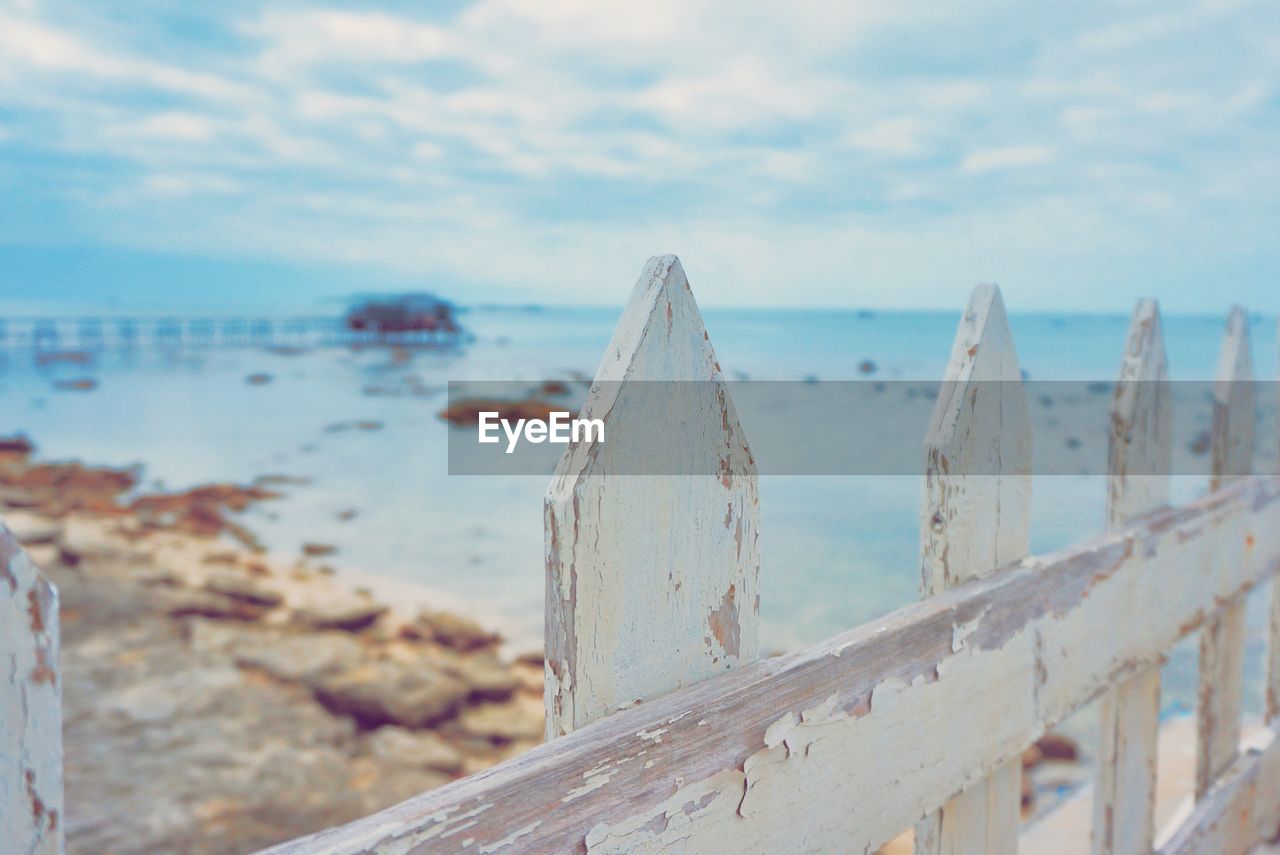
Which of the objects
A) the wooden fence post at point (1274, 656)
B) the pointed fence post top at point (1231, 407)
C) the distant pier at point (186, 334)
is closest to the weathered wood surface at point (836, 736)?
the pointed fence post top at point (1231, 407)

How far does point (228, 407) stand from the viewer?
52.8 ft

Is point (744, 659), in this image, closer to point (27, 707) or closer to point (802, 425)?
point (27, 707)

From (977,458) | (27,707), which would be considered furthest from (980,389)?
(27,707)

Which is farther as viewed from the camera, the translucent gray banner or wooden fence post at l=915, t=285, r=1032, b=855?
wooden fence post at l=915, t=285, r=1032, b=855

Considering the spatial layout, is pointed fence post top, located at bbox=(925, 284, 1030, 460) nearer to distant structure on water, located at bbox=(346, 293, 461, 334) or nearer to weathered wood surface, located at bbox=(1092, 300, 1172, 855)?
weathered wood surface, located at bbox=(1092, 300, 1172, 855)

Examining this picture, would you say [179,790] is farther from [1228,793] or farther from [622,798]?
[1228,793]

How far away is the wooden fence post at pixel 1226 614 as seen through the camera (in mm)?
1889

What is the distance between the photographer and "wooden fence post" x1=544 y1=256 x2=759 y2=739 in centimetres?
72

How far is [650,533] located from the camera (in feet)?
2.53

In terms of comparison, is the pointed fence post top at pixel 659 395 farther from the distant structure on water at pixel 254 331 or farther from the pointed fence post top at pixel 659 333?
the distant structure on water at pixel 254 331

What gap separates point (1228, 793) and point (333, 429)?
12479 millimetres

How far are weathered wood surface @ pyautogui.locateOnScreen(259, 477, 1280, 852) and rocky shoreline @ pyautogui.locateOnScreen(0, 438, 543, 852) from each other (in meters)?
2.36

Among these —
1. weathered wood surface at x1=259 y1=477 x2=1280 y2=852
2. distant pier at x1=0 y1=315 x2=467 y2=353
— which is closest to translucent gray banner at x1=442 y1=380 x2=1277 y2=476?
weathered wood surface at x1=259 y1=477 x2=1280 y2=852

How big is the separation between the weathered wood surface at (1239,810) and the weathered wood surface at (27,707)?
193 centimetres
